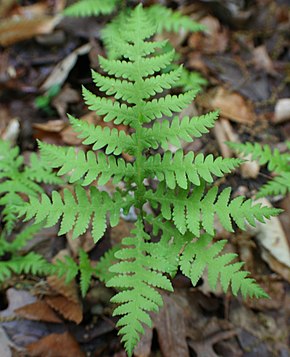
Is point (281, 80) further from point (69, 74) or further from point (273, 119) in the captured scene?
point (69, 74)

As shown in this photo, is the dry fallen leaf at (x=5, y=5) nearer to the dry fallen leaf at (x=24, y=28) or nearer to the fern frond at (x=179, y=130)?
the dry fallen leaf at (x=24, y=28)

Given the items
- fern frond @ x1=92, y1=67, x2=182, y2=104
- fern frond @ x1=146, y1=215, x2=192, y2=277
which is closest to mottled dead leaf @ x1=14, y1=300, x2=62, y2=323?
fern frond @ x1=146, y1=215, x2=192, y2=277

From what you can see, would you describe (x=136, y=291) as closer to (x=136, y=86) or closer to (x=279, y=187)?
(x=136, y=86)

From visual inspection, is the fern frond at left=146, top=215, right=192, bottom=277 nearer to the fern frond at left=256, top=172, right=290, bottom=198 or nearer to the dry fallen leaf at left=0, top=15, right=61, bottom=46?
the fern frond at left=256, top=172, right=290, bottom=198

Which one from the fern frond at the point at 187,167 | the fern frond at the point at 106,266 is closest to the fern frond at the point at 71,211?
the fern frond at the point at 187,167

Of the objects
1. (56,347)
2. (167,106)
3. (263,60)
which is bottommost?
(56,347)

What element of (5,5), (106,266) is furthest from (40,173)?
(5,5)

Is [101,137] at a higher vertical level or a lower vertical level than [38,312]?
higher
